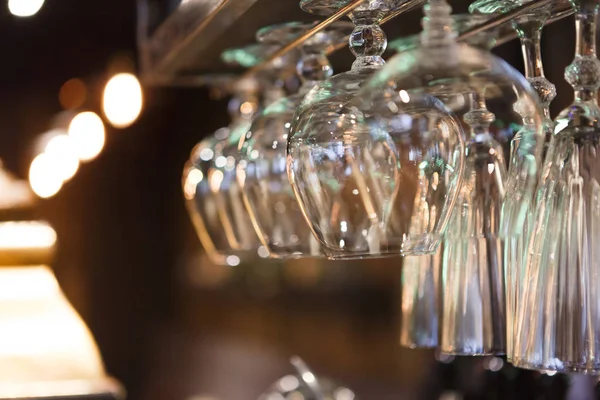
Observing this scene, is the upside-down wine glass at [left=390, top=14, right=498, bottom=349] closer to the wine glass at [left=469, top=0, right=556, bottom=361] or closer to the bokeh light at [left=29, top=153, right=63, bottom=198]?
the wine glass at [left=469, top=0, right=556, bottom=361]

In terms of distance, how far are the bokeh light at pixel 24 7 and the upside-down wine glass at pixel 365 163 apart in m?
2.61

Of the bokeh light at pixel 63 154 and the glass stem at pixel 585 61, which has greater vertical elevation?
the glass stem at pixel 585 61

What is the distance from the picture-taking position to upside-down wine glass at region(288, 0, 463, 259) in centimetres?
71

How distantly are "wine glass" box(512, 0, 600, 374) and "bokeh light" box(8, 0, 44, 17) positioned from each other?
2.76 meters

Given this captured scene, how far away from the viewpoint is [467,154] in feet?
2.77

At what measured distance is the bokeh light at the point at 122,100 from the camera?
3.80 meters

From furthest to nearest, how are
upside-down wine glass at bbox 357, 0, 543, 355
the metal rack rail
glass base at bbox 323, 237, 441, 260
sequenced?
the metal rack rail → glass base at bbox 323, 237, 441, 260 → upside-down wine glass at bbox 357, 0, 543, 355

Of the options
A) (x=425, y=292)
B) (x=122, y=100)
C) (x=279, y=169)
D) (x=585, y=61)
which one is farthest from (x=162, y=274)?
(x=585, y=61)

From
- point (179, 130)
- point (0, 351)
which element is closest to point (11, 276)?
point (0, 351)

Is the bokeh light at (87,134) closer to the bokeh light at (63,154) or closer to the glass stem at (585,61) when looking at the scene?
the bokeh light at (63,154)

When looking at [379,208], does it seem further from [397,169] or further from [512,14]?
[512,14]

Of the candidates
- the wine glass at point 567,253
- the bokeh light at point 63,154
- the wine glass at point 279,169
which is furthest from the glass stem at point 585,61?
the bokeh light at point 63,154

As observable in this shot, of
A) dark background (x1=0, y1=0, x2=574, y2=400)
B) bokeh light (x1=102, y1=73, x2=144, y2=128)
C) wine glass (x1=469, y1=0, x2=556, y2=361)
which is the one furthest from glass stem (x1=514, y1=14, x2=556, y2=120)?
bokeh light (x1=102, y1=73, x2=144, y2=128)

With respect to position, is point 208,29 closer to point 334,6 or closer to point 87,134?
point 334,6
